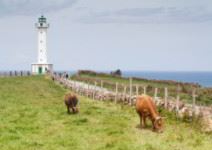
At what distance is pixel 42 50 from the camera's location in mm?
126500

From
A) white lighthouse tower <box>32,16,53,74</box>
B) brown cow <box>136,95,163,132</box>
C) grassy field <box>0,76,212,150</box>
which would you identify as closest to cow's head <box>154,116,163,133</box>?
brown cow <box>136,95,163,132</box>

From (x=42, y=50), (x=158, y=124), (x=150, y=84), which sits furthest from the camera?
(x=42, y=50)

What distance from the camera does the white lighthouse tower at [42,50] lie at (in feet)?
407

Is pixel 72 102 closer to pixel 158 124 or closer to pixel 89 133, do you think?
pixel 89 133

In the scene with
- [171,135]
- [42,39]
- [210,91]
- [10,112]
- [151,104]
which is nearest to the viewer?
[171,135]

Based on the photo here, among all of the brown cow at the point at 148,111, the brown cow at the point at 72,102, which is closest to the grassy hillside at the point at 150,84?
the brown cow at the point at 72,102

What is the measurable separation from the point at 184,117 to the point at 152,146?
29.6 feet

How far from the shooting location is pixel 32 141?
20562mm

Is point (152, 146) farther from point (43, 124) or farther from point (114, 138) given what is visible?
point (43, 124)

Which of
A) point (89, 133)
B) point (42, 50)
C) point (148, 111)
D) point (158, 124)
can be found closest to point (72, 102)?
point (148, 111)

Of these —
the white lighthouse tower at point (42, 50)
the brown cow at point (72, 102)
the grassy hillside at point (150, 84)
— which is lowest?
the grassy hillside at point (150, 84)

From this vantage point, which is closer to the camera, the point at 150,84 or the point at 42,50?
the point at 150,84

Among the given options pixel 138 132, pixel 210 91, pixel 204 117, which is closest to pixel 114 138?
pixel 138 132

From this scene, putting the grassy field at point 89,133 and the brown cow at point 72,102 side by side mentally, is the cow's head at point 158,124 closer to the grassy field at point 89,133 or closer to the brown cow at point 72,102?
the grassy field at point 89,133
